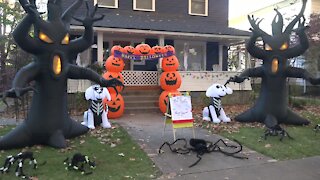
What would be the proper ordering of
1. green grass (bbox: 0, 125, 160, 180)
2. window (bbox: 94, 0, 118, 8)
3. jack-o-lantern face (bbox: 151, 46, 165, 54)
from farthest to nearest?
window (bbox: 94, 0, 118, 8)
jack-o-lantern face (bbox: 151, 46, 165, 54)
green grass (bbox: 0, 125, 160, 180)

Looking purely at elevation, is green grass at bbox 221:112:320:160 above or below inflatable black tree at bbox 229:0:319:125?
below

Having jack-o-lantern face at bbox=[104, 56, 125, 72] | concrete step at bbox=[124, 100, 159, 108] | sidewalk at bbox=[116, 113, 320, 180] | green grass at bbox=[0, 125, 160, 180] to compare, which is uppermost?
jack-o-lantern face at bbox=[104, 56, 125, 72]

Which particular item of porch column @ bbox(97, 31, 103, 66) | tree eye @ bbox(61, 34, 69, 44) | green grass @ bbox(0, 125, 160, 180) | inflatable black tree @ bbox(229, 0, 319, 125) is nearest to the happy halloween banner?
inflatable black tree @ bbox(229, 0, 319, 125)

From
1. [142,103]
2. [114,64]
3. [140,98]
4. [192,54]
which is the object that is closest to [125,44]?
[192,54]

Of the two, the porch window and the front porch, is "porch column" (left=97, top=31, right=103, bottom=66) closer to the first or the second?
the front porch

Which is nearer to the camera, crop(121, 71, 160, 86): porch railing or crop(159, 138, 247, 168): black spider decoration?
crop(159, 138, 247, 168): black spider decoration

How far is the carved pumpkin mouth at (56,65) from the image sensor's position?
23.8ft

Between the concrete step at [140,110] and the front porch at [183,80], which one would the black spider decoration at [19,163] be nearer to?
the concrete step at [140,110]

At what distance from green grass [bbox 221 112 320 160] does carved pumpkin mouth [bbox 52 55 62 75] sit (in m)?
4.76

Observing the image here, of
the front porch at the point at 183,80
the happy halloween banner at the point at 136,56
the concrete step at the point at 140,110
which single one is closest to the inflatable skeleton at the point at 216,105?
the happy halloween banner at the point at 136,56

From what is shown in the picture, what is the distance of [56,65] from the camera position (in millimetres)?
7301

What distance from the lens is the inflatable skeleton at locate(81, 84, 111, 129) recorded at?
950cm

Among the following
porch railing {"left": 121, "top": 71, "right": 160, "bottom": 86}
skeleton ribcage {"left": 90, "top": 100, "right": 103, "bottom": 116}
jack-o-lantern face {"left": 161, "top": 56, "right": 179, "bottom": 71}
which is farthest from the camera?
porch railing {"left": 121, "top": 71, "right": 160, "bottom": 86}

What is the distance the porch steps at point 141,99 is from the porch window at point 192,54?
16.9 ft
